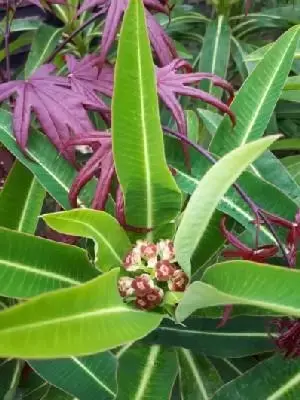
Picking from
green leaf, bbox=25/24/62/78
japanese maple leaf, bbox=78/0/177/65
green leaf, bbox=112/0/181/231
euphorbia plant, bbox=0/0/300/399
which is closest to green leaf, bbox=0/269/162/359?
euphorbia plant, bbox=0/0/300/399

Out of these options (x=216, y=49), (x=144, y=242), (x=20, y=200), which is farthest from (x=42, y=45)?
(x=144, y=242)

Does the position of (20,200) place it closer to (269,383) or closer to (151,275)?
(151,275)

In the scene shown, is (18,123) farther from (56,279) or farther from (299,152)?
(299,152)

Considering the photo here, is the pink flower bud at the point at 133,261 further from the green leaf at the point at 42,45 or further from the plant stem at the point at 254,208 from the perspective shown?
the green leaf at the point at 42,45

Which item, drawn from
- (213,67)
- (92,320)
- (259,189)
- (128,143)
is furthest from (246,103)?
(213,67)

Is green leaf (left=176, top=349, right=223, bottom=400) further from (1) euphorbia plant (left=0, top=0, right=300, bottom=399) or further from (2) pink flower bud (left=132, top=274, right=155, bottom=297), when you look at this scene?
(2) pink flower bud (left=132, top=274, right=155, bottom=297)

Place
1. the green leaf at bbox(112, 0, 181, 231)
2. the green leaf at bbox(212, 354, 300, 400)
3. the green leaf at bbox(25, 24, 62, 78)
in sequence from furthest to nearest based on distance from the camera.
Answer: the green leaf at bbox(25, 24, 62, 78)
the green leaf at bbox(212, 354, 300, 400)
the green leaf at bbox(112, 0, 181, 231)
